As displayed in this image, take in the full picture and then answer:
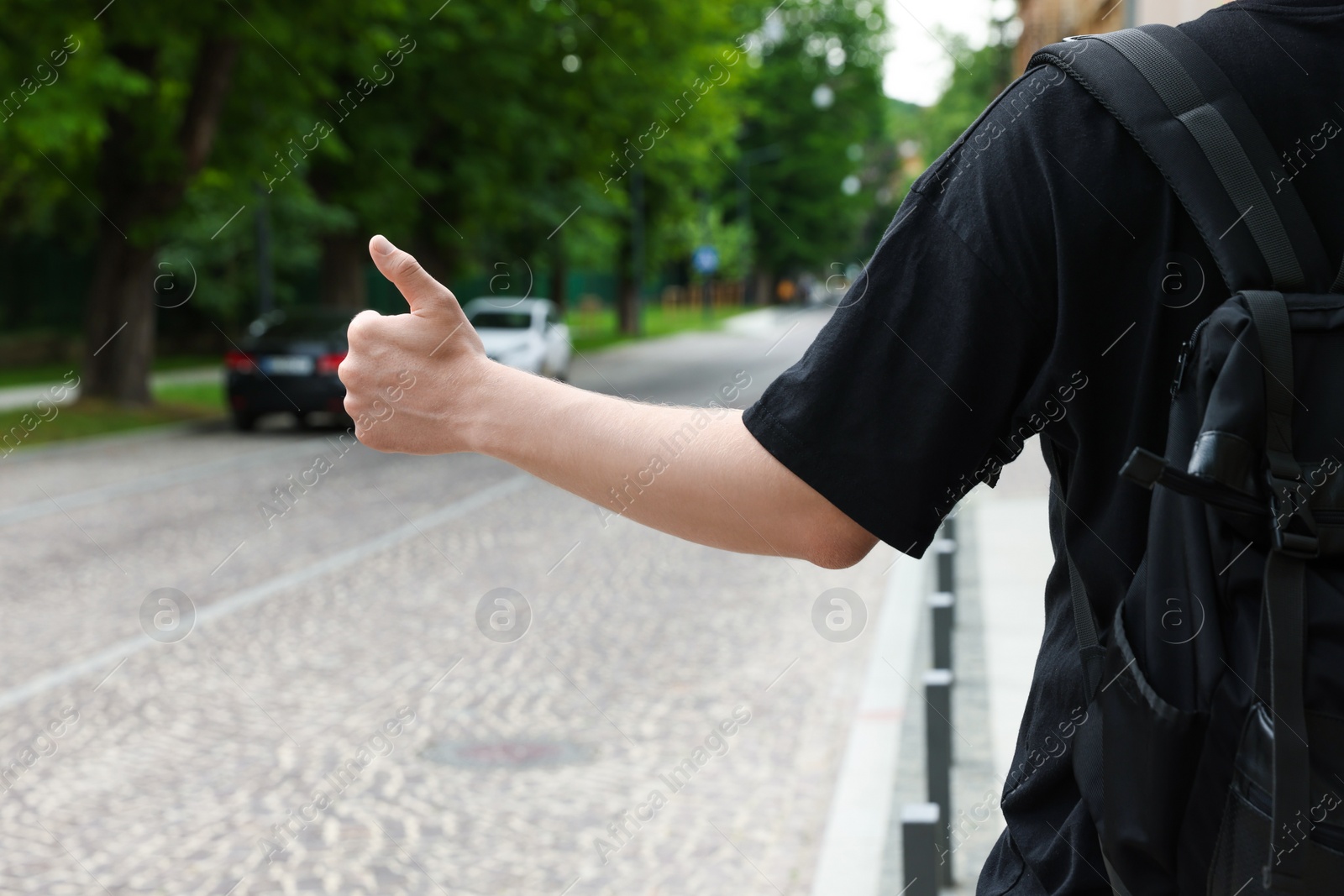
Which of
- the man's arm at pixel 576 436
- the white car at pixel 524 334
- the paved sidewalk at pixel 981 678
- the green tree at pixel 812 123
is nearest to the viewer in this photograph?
the man's arm at pixel 576 436

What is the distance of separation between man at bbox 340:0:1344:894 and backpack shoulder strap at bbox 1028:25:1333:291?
0.02 meters

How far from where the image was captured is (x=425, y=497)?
1213 cm

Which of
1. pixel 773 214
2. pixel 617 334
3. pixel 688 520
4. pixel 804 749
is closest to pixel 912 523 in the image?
pixel 688 520

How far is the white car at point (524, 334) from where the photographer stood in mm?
21141

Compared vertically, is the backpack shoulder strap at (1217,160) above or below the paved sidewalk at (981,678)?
above

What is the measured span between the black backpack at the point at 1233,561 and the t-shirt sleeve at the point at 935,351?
0.37 feet

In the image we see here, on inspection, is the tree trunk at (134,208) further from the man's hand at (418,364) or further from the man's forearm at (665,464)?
the man's forearm at (665,464)

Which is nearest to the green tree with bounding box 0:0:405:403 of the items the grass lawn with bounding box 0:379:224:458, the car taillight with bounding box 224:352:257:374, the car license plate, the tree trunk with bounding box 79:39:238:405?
the tree trunk with bounding box 79:39:238:405

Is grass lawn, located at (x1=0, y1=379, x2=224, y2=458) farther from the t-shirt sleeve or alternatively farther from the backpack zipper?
the backpack zipper

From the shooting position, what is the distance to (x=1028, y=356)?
4.07 feet

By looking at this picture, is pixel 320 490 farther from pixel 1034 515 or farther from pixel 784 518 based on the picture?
pixel 784 518

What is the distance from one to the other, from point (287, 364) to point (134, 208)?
2.92m

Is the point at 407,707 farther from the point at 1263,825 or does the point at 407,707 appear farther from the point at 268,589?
the point at 1263,825

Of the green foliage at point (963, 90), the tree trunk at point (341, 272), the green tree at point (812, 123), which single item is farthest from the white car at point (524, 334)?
the green tree at point (812, 123)
